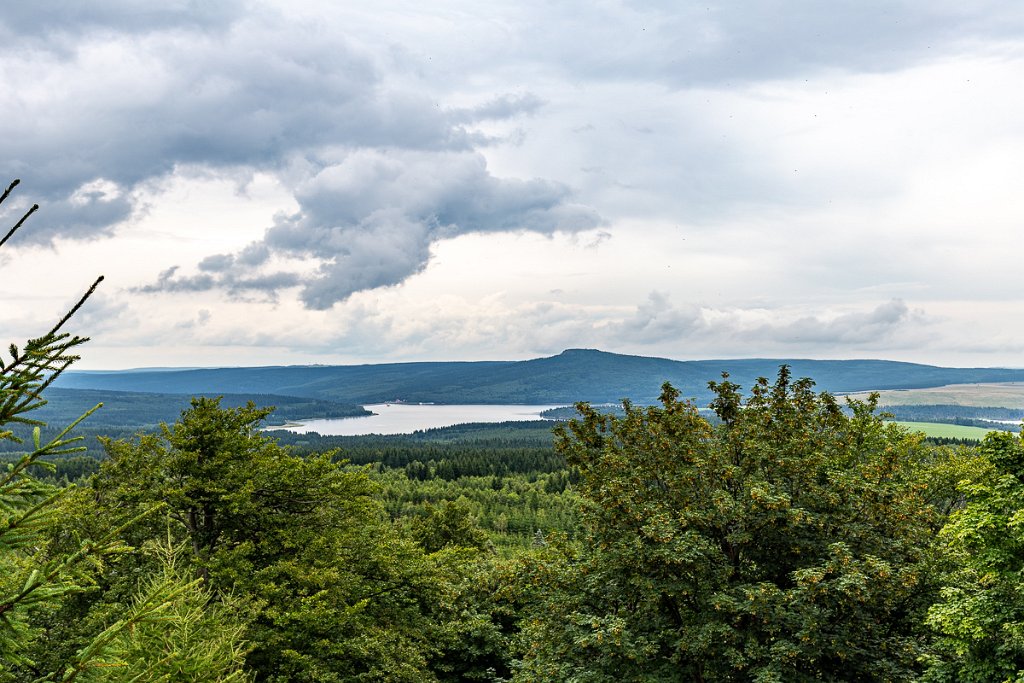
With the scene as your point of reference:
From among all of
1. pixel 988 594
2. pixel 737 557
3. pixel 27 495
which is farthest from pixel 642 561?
pixel 27 495

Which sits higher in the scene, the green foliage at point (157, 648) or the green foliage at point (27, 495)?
the green foliage at point (27, 495)

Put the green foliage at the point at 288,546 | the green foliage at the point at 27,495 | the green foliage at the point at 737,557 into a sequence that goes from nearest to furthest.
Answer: the green foliage at the point at 27,495
the green foliage at the point at 737,557
the green foliage at the point at 288,546

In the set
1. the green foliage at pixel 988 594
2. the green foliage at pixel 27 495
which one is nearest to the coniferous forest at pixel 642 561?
the green foliage at pixel 988 594

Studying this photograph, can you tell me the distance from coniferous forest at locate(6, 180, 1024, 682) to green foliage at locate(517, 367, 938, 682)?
2.8 inches

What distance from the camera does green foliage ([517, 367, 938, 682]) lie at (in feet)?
46.7

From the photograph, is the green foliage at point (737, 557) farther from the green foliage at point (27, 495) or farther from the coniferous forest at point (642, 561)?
the green foliage at point (27, 495)

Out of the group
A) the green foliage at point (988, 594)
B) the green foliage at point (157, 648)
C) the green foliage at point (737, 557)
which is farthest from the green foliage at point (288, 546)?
the green foliage at point (988, 594)

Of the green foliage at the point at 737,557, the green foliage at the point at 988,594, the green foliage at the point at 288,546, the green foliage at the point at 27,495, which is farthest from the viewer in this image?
the green foliage at the point at 288,546

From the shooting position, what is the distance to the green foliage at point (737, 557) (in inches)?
561

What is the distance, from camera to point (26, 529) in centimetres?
586

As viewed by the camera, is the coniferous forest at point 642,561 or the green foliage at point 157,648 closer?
the green foliage at point 157,648

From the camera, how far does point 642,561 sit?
606 inches

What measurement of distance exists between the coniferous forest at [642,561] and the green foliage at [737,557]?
0.07 metres

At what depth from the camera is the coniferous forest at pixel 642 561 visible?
1426 cm
